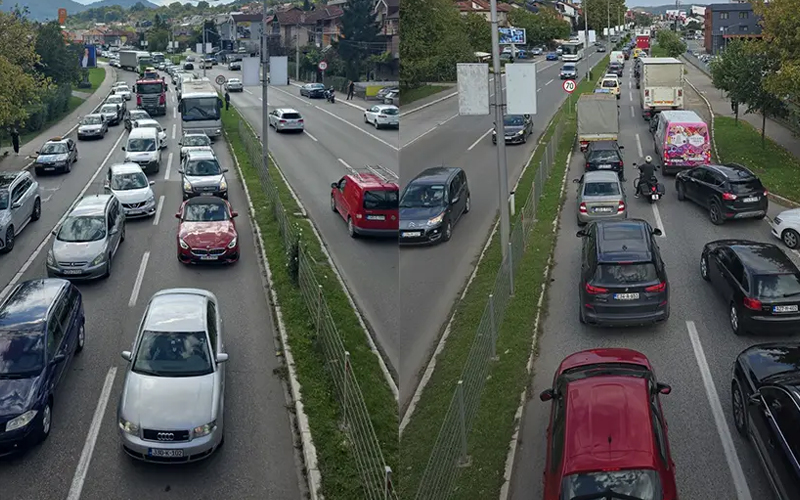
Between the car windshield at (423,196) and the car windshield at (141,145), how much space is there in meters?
15.4

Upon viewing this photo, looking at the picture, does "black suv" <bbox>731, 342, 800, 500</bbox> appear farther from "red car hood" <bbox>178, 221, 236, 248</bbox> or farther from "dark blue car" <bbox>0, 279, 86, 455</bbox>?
"red car hood" <bbox>178, 221, 236, 248</bbox>

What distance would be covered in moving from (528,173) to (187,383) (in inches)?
698

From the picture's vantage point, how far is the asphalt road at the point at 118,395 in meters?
8.50

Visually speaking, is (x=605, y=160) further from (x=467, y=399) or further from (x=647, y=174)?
(x=467, y=399)

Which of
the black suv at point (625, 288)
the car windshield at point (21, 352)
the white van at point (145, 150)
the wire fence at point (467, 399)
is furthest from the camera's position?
the white van at point (145, 150)

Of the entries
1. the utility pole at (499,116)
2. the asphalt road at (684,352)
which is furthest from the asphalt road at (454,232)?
the asphalt road at (684,352)

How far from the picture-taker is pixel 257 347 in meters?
12.4

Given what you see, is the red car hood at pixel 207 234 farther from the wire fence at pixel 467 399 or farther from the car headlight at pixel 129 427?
the car headlight at pixel 129 427

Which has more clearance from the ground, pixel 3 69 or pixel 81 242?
pixel 3 69

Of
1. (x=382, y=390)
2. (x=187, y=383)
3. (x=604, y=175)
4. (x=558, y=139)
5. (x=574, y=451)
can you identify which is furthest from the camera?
(x=558, y=139)

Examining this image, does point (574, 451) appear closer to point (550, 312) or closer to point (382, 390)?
point (382, 390)

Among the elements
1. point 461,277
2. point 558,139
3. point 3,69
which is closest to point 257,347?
point 461,277

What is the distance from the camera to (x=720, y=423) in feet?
31.7

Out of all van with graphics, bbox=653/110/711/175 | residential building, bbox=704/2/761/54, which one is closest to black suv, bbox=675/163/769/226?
van with graphics, bbox=653/110/711/175
